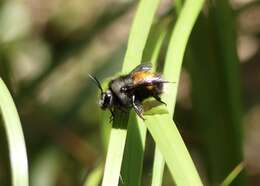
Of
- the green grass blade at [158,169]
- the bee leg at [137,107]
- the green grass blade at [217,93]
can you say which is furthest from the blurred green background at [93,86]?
the green grass blade at [158,169]

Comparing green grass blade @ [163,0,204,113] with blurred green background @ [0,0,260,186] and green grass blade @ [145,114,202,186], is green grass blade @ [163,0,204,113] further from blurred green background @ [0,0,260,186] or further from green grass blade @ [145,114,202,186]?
blurred green background @ [0,0,260,186]

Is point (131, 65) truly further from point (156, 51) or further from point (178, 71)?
point (156, 51)

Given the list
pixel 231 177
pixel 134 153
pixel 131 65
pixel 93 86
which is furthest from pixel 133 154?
pixel 93 86

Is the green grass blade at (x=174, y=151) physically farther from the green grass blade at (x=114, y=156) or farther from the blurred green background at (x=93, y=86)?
the blurred green background at (x=93, y=86)

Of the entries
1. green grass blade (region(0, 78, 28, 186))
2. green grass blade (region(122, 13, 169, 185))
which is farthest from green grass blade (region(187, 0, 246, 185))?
green grass blade (region(0, 78, 28, 186))

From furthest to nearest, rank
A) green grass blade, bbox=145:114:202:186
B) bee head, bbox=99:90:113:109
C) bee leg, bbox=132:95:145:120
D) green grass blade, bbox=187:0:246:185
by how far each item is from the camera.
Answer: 1. green grass blade, bbox=187:0:246:185
2. bee head, bbox=99:90:113:109
3. bee leg, bbox=132:95:145:120
4. green grass blade, bbox=145:114:202:186

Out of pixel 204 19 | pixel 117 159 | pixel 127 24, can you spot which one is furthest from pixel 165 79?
pixel 127 24

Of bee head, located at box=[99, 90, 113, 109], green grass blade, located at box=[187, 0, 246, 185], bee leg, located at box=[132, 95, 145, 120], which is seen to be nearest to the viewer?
Answer: bee leg, located at box=[132, 95, 145, 120]
